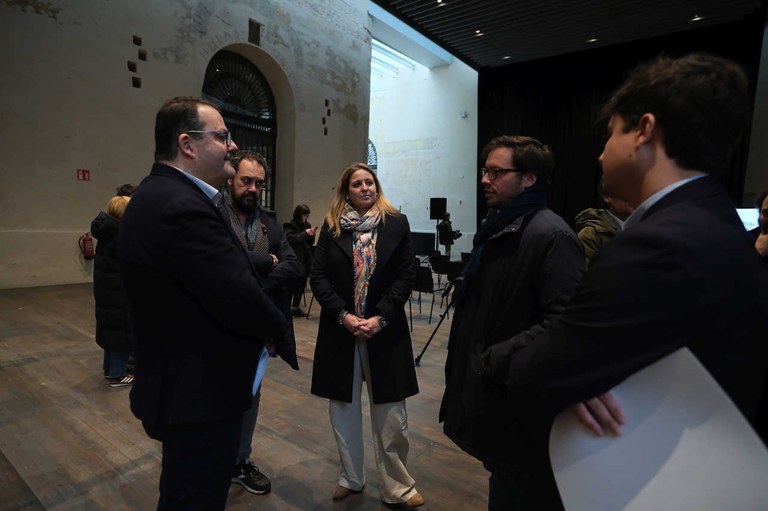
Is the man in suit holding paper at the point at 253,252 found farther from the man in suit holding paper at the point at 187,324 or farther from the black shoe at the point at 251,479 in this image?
the man in suit holding paper at the point at 187,324

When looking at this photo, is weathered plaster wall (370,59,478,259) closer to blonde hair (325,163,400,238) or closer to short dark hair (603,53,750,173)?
blonde hair (325,163,400,238)

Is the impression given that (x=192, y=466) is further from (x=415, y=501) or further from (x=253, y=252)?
(x=415, y=501)

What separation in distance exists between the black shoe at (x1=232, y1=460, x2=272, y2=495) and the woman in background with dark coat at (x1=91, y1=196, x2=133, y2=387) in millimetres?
1630

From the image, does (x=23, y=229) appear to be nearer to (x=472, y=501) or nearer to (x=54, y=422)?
(x=54, y=422)

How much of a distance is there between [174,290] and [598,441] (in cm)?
104

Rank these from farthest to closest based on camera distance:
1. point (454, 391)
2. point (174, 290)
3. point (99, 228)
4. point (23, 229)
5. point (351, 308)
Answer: point (23, 229)
point (99, 228)
point (351, 308)
point (454, 391)
point (174, 290)

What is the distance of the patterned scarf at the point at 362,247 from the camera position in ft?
6.59

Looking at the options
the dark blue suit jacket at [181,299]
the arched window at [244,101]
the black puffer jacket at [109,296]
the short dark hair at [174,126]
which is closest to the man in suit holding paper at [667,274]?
the dark blue suit jacket at [181,299]

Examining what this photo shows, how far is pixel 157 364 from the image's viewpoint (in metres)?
1.14

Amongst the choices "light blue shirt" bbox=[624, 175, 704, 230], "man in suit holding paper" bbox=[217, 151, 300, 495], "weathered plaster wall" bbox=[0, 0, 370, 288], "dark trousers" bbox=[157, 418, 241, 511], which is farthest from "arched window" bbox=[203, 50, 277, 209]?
"light blue shirt" bbox=[624, 175, 704, 230]

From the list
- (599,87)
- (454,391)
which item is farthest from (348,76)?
(454,391)

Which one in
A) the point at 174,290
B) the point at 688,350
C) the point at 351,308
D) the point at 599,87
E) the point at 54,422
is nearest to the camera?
the point at 688,350

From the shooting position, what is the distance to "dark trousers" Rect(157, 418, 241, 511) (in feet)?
3.79

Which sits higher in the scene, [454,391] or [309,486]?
[454,391]
